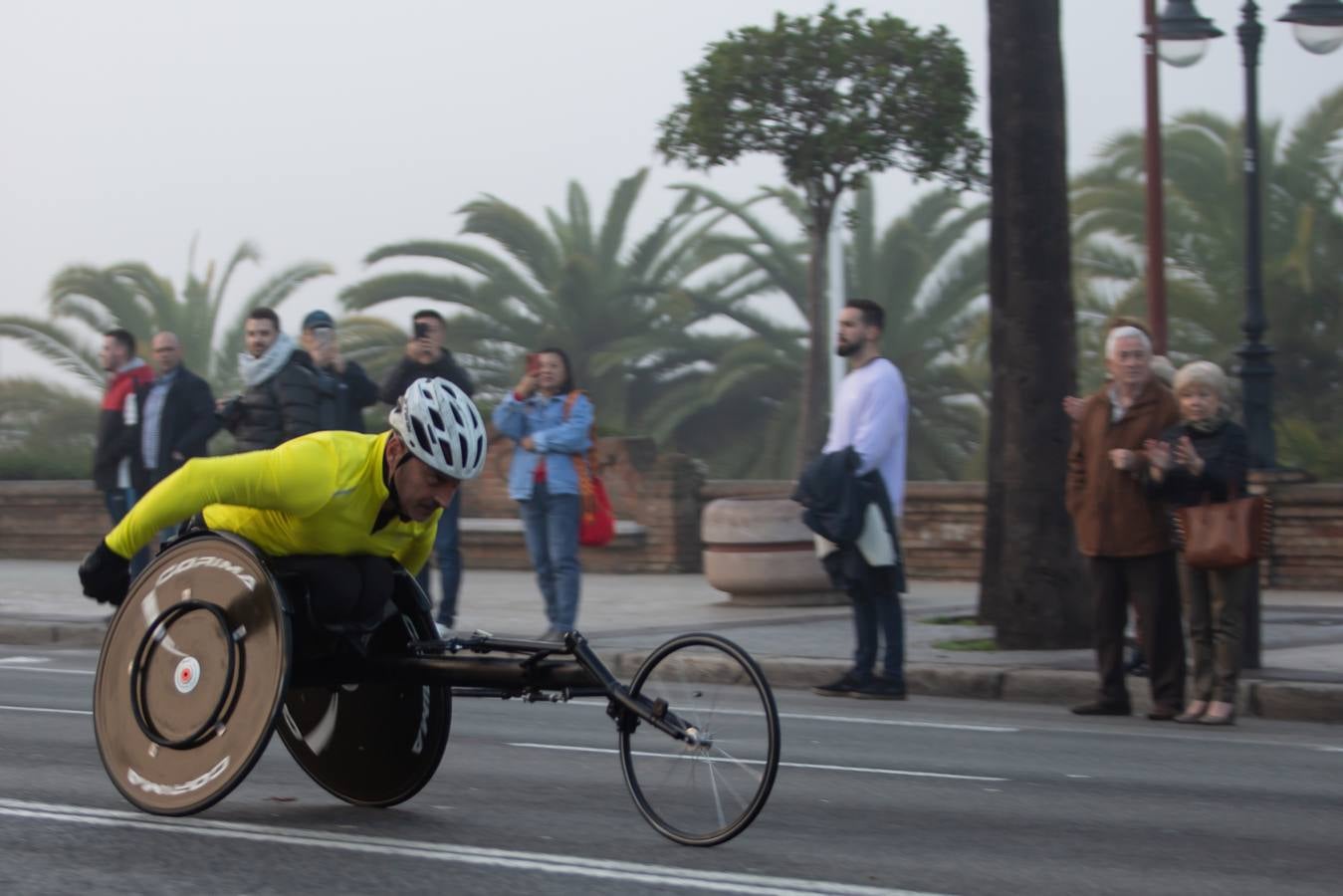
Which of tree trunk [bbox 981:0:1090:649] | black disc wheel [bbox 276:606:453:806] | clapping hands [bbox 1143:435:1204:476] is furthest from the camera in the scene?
→ tree trunk [bbox 981:0:1090:649]

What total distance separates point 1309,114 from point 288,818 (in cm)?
2101

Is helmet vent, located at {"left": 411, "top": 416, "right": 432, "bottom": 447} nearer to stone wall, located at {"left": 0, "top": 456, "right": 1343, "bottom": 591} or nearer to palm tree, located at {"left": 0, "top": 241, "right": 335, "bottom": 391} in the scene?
stone wall, located at {"left": 0, "top": 456, "right": 1343, "bottom": 591}

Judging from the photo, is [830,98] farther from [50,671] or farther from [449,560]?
[50,671]

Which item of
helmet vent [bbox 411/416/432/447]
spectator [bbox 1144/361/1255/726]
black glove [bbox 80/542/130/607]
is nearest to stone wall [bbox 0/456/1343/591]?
spectator [bbox 1144/361/1255/726]

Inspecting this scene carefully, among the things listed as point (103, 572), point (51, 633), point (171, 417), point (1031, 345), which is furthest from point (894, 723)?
point (51, 633)

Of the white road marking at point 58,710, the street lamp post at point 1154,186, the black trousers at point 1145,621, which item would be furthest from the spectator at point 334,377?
the street lamp post at point 1154,186

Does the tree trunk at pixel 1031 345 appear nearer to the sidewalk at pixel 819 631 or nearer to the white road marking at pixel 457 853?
the sidewalk at pixel 819 631

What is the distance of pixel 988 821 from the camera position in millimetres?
6660

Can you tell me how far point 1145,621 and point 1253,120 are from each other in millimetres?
6887

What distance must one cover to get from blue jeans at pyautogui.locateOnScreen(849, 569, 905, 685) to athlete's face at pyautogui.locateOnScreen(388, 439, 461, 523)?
5147 millimetres

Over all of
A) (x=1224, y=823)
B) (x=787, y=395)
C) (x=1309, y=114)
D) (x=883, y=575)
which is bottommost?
(x=1224, y=823)

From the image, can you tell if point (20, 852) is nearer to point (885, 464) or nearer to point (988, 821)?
point (988, 821)

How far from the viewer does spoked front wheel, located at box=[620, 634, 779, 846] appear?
5.67m

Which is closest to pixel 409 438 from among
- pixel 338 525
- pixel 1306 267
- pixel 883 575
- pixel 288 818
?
pixel 338 525
